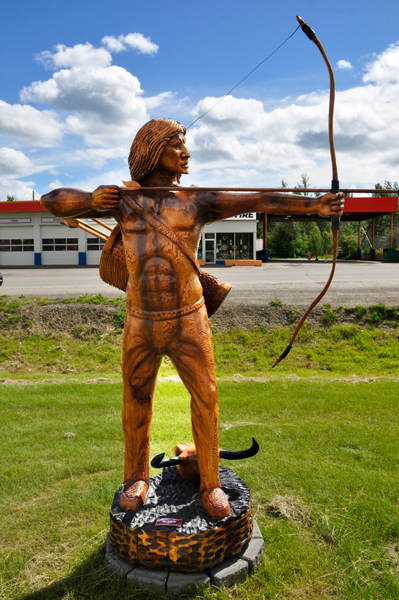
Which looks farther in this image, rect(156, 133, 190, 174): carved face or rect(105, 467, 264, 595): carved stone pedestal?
rect(156, 133, 190, 174): carved face

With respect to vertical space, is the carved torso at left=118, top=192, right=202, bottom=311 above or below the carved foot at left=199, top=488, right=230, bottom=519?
above

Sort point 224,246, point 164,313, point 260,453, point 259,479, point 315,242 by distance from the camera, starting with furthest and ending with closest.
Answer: point 315,242
point 224,246
point 260,453
point 259,479
point 164,313

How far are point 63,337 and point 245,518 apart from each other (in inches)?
260

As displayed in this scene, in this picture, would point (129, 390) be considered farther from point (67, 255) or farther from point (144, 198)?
point (67, 255)

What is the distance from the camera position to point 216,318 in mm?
9258

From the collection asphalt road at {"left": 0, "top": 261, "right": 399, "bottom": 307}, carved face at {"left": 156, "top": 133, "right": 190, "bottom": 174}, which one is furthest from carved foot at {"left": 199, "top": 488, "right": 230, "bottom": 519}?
asphalt road at {"left": 0, "top": 261, "right": 399, "bottom": 307}

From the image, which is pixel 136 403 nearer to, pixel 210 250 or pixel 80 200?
pixel 80 200

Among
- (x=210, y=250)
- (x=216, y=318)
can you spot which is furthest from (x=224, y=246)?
(x=216, y=318)

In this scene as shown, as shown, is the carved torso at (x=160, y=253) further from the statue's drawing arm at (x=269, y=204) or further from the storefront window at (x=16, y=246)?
the storefront window at (x=16, y=246)

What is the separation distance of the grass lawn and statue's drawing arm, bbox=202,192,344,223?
7.75 ft

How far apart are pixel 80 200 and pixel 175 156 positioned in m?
0.69

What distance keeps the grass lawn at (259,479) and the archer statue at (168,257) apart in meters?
0.63

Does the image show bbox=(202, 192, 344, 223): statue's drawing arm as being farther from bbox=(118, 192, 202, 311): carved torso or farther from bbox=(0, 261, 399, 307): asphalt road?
bbox=(0, 261, 399, 307): asphalt road

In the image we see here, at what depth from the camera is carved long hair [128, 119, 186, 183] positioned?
9.45 feet
